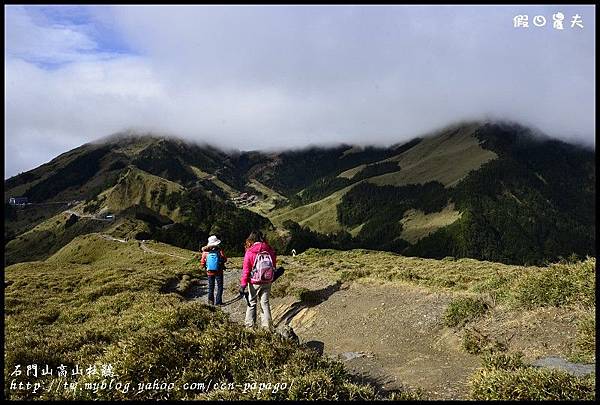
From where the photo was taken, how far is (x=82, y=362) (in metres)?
10.6

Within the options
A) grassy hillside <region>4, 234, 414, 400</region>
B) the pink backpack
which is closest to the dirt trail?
grassy hillside <region>4, 234, 414, 400</region>

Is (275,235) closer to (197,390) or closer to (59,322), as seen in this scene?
(59,322)

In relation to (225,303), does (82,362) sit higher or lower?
higher

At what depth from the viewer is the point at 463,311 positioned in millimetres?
13836

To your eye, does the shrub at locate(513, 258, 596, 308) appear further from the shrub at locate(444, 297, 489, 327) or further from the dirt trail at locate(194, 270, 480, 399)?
the dirt trail at locate(194, 270, 480, 399)

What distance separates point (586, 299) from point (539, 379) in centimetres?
595

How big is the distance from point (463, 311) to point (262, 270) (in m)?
6.61

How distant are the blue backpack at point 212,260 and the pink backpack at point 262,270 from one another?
6322mm

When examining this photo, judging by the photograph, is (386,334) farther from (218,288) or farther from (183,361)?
(218,288)

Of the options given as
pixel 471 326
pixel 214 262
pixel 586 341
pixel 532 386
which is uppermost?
pixel 214 262

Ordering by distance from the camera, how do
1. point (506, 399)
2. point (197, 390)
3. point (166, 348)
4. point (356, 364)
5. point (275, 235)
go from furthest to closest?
point (275, 235), point (356, 364), point (166, 348), point (197, 390), point (506, 399)

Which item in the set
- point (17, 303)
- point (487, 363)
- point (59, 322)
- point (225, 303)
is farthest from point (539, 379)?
point (17, 303)

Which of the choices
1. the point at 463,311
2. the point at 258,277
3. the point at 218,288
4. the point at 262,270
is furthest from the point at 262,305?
the point at 218,288

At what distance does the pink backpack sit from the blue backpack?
632 centimetres
